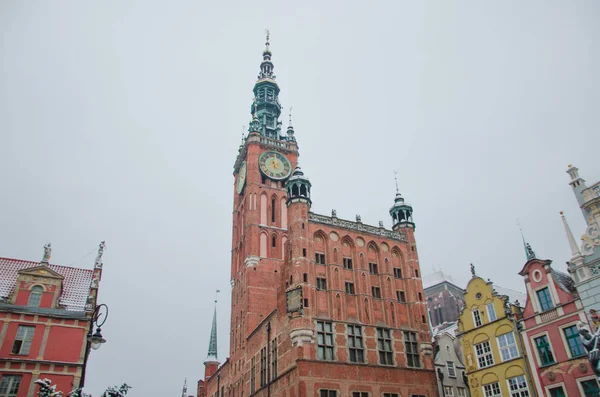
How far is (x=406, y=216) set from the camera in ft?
159

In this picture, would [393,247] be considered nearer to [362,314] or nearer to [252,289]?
[362,314]

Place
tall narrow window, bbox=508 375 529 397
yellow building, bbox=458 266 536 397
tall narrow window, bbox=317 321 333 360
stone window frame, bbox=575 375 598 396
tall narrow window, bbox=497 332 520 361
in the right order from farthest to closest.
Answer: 1. tall narrow window, bbox=317 321 333 360
2. tall narrow window, bbox=497 332 520 361
3. yellow building, bbox=458 266 536 397
4. tall narrow window, bbox=508 375 529 397
5. stone window frame, bbox=575 375 598 396

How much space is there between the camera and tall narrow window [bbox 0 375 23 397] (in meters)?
31.2

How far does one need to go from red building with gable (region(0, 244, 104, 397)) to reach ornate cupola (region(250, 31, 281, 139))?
39512 millimetres

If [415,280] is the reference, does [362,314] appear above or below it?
below

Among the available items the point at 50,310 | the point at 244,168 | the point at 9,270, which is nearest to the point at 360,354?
the point at 50,310

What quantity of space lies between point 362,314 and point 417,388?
7425 mm

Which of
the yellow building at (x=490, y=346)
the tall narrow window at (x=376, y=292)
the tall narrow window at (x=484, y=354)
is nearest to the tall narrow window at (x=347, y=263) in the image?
the tall narrow window at (x=376, y=292)

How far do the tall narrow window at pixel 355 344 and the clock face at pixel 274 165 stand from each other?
29975 millimetres

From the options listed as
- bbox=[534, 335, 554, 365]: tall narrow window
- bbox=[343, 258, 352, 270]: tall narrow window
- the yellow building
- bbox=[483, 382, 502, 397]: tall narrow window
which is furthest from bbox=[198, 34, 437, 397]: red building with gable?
bbox=[534, 335, 554, 365]: tall narrow window

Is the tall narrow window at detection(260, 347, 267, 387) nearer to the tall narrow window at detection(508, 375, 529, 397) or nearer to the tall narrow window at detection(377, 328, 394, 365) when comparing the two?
the tall narrow window at detection(377, 328, 394, 365)

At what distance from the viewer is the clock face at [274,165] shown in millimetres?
65000

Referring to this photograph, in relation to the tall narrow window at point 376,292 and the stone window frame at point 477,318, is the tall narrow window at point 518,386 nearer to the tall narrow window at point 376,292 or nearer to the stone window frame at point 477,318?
the stone window frame at point 477,318

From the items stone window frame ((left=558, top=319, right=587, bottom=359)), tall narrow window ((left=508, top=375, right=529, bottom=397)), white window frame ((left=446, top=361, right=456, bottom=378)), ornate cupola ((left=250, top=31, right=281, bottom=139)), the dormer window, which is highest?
ornate cupola ((left=250, top=31, right=281, bottom=139))
